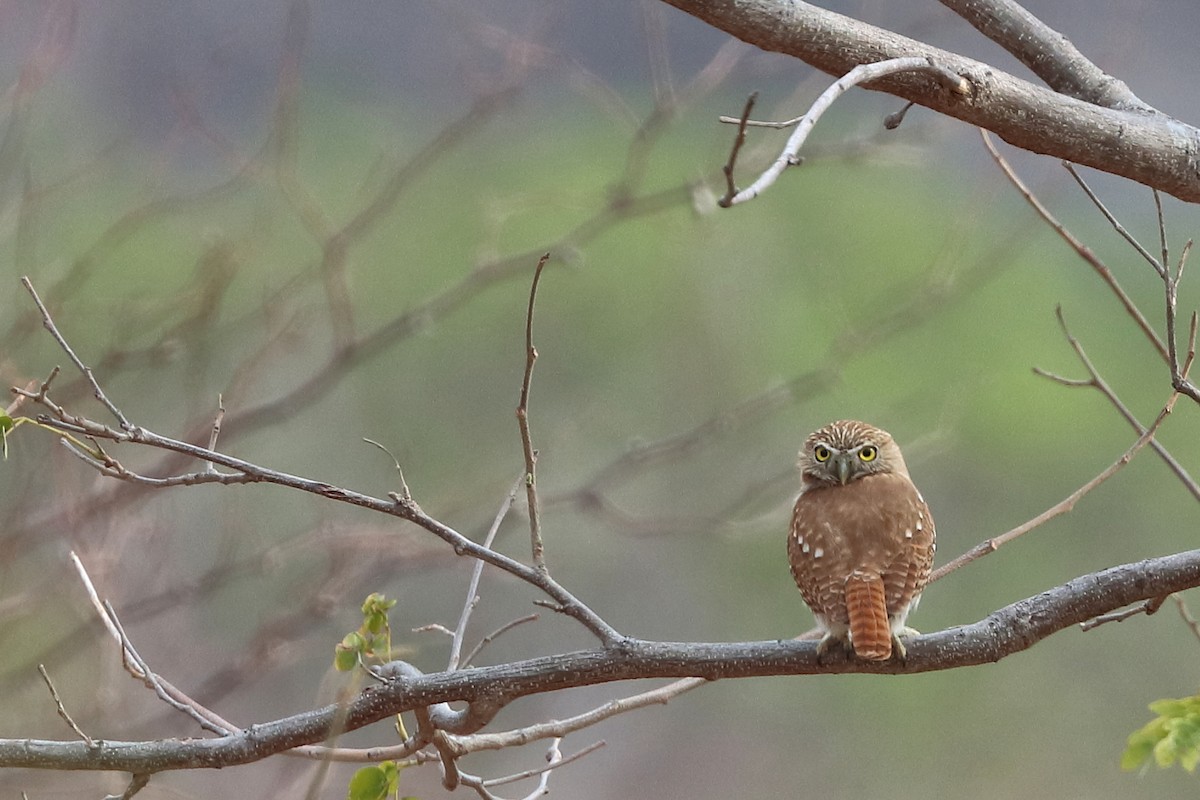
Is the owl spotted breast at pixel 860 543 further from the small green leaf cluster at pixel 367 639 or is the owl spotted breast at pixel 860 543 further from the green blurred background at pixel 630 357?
the green blurred background at pixel 630 357

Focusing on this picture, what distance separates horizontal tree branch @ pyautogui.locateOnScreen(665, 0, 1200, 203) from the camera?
3.02 feet

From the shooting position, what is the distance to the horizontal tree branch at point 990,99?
3.02ft

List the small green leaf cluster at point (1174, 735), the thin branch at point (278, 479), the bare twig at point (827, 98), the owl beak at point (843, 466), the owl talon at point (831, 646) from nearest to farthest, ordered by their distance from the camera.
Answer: the bare twig at point (827, 98), the thin branch at point (278, 479), the small green leaf cluster at point (1174, 735), the owl talon at point (831, 646), the owl beak at point (843, 466)

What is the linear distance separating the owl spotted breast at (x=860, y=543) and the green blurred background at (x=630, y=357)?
2.71ft

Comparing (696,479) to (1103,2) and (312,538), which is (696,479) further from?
(1103,2)

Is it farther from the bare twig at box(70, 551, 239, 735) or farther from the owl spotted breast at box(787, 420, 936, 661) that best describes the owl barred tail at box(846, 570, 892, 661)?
the bare twig at box(70, 551, 239, 735)

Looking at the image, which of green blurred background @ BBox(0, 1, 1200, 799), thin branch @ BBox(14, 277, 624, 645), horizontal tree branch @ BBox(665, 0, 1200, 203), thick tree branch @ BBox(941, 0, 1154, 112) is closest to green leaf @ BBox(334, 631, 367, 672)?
thin branch @ BBox(14, 277, 624, 645)

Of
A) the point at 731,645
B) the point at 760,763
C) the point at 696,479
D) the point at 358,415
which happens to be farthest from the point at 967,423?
the point at 731,645

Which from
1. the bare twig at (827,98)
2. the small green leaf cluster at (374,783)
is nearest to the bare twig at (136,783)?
the small green leaf cluster at (374,783)

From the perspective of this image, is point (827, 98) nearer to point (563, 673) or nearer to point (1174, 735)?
point (563, 673)

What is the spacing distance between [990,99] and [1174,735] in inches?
21.7

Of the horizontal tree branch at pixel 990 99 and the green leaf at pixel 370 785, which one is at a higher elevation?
the horizontal tree branch at pixel 990 99

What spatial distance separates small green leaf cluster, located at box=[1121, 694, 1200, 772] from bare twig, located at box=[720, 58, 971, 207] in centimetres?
55

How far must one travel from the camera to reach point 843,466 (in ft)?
4.89
